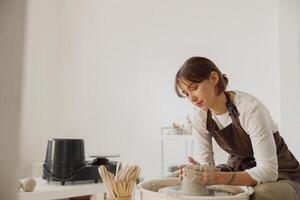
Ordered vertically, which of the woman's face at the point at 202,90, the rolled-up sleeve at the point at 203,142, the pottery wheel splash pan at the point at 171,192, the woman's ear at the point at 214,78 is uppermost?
the woman's ear at the point at 214,78

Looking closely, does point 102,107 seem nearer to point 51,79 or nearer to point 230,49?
point 51,79

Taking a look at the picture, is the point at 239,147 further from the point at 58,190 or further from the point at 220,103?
the point at 58,190

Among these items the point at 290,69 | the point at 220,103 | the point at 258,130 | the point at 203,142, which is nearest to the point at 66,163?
the point at 203,142

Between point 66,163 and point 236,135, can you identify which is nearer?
point 236,135

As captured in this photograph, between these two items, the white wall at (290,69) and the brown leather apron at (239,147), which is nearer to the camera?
the brown leather apron at (239,147)

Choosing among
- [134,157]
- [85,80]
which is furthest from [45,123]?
[134,157]

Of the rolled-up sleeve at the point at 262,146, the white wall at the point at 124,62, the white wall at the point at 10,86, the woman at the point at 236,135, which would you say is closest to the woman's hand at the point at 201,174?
the woman at the point at 236,135

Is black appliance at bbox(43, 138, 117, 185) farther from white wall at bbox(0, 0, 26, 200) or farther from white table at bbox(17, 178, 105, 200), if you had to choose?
white wall at bbox(0, 0, 26, 200)

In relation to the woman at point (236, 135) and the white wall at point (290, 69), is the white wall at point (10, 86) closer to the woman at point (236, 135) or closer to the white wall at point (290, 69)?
the woman at point (236, 135)

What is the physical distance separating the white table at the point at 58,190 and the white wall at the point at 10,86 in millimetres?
869

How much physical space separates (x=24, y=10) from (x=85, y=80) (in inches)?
91.5

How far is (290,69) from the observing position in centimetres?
197

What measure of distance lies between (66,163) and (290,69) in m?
1.49

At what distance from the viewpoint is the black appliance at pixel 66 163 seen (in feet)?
4.50
